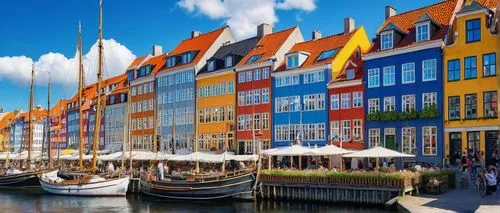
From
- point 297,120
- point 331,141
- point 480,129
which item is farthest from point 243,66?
point 480,129

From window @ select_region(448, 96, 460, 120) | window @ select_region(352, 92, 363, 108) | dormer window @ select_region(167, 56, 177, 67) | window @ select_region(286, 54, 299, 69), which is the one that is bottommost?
window @ select_region(448, 96, 460, 120)

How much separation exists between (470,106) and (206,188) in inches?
717

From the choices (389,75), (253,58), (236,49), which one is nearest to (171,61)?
(236,49)

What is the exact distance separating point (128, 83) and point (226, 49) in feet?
60.8

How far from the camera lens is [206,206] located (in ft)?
120

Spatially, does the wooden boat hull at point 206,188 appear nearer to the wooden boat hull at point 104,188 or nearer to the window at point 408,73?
the wooden boat hull at point 104,188

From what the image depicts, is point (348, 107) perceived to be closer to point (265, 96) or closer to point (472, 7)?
point (265, 96)

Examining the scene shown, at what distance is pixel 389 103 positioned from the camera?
44344mm

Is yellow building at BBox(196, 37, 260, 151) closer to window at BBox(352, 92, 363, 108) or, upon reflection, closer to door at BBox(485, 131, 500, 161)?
window at BBox(352, 92, 363, 108)

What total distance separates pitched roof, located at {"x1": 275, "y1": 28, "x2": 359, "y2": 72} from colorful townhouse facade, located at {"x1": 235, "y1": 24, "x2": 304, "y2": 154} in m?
1.22

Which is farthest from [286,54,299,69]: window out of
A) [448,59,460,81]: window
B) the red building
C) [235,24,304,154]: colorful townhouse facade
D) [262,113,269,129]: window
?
[448,59,460,81]: window

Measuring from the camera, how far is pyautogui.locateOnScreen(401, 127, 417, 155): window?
42.3 m

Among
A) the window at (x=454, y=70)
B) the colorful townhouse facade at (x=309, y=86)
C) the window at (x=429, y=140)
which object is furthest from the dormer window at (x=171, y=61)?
the window at (x=454, y=70)

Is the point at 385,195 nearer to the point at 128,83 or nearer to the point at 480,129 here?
the point at 480,129
